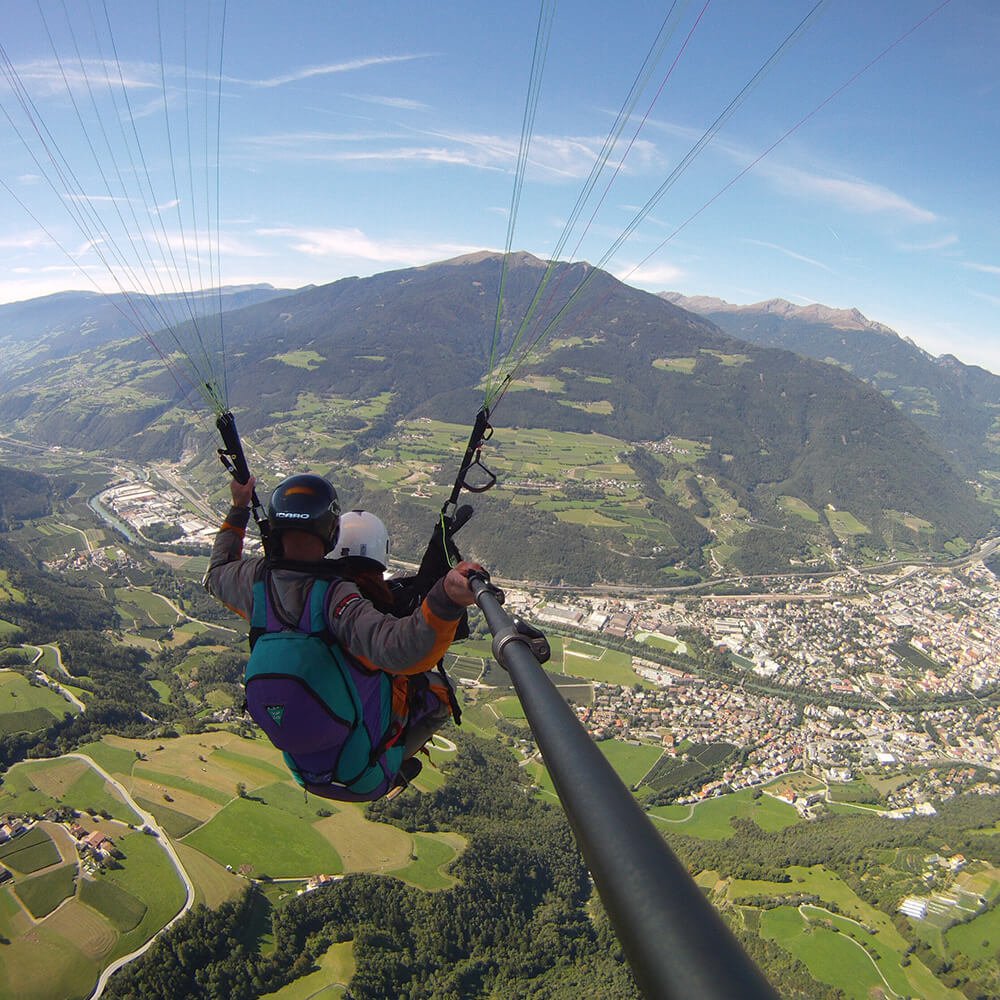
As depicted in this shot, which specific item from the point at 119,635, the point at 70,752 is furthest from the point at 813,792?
the point at 119,635

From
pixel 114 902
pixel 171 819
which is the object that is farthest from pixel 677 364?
A: pixel 114 902

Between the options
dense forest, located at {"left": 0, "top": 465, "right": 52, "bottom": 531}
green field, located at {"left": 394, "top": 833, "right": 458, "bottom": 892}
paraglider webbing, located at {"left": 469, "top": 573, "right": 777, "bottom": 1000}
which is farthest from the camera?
dense forest, located at {"left": 0, "top": 465, "right": 52, "bottom": 531}

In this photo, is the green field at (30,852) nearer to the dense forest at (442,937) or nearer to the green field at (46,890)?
the green field at (46,890)

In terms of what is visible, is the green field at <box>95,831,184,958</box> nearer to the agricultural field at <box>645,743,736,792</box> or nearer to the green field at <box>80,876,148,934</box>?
the green field at <box>80,876,148,934</box>

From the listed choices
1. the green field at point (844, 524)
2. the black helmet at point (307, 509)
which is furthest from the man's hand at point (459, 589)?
the green field at point (844, 524)

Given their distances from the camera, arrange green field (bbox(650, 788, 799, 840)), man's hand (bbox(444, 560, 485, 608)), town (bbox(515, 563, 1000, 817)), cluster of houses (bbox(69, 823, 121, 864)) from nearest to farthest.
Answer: man's hand (bbox(444, 560, 485, 608)), cluster of houses (bbox(69, 823, 121, 864)), green field (bbox(650, 788, 799, 840)), town (bbox(515, 563, 1000, 817))

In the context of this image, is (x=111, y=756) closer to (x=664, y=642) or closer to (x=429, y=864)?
(x=429, y=864)

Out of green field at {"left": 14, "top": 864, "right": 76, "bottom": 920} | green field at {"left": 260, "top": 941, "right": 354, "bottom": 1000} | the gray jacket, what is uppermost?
the gray jacket

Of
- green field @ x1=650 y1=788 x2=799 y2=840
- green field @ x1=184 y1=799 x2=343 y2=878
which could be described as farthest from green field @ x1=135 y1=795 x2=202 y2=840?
green field @ x1=650 y1=788 x2=799 y2=840
